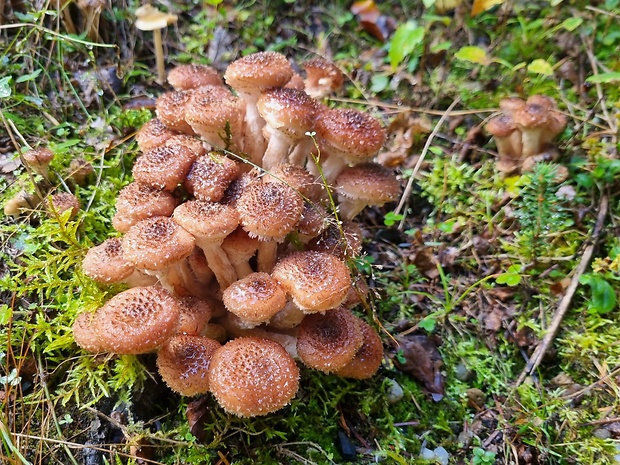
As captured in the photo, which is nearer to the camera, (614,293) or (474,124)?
(614,293)

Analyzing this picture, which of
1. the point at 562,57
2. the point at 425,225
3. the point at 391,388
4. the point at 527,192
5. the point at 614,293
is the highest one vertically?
the point at 562,57

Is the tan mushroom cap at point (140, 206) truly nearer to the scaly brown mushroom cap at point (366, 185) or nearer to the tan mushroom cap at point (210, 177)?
the tan mushroom cap at point (210, 177)

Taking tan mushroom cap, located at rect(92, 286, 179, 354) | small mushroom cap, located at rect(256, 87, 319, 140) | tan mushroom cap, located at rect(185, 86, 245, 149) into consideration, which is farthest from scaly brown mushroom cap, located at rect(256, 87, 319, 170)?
tan mushroom cap, located at rect(92, 286, 179, 354)

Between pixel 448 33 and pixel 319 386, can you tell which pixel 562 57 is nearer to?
pixel 448 33

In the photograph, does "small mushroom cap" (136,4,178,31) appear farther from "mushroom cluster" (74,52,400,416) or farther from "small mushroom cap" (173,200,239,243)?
"small mushroom cap" (173,200,239,243)

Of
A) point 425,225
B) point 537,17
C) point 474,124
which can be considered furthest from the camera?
point 537,17

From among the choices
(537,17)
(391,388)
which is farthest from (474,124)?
(391,388)

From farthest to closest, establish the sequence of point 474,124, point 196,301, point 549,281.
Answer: point 474,124 → point 549,281 → point 196,301

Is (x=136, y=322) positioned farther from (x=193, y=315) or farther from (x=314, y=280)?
(x=314, y=280)
